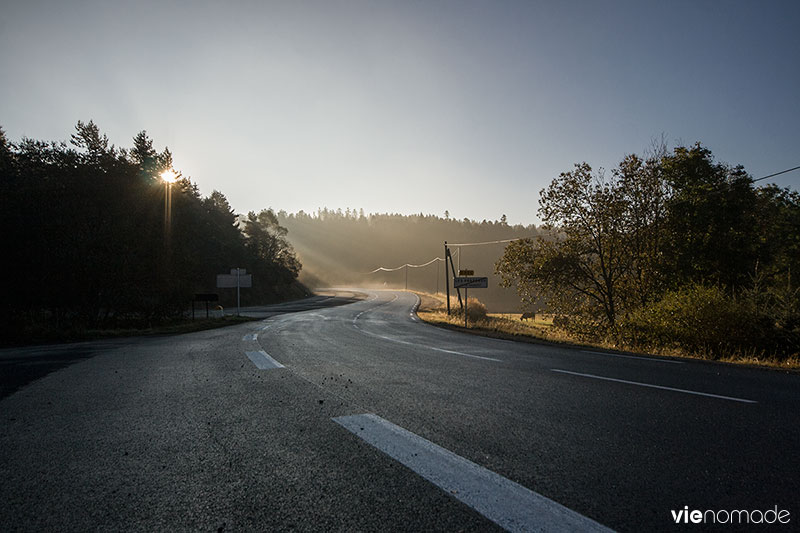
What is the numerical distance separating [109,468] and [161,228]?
21.3 m

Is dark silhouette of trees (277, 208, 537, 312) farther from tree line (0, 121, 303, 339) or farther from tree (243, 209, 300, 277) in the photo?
tree line (0, 121, 303, 339)

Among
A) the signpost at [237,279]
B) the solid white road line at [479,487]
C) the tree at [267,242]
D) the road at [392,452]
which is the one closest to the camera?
the solid white road line at [479,487]

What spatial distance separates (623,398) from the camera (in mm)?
4625

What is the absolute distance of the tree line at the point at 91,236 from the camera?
15.9 meters

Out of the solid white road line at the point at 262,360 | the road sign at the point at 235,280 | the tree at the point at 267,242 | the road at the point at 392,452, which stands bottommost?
the solid white road line at the point at 262,360

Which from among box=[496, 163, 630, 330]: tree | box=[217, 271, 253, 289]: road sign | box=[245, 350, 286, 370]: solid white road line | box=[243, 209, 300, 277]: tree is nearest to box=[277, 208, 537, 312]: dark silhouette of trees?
box=[243, 209, 300, 277]: tree

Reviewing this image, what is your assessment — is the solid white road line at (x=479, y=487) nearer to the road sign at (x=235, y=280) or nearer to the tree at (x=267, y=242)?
the road sign at (x=235, y=280)

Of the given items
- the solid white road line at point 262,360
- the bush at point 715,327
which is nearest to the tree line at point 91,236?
the solid white road line at point 262,360

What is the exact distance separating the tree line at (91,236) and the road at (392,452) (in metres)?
14.0

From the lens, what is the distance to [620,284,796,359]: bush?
959 centimetres

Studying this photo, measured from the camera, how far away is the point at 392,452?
289cm

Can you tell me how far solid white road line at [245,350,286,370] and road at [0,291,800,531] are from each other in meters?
1.15

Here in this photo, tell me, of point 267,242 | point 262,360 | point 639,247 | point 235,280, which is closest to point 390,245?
point 267,242

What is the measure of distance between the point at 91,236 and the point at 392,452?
2042 cm
